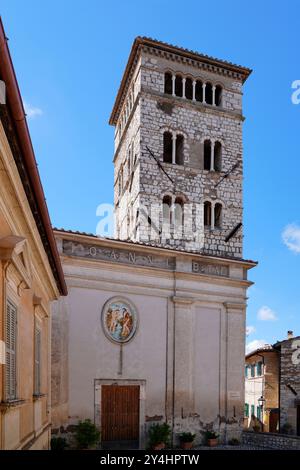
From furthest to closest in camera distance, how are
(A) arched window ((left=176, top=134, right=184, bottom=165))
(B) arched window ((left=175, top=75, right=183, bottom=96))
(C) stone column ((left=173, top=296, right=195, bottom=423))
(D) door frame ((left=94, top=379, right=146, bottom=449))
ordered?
(B) arched window ((left=175, top=75, right=183, bottom=96)) → (A) arched window ((left=176, top=134, right=184, bottom=165)) → (C) stone column ((left=173, top=296, right=195, bottom=423)) → (D) door frame ((left=94, top=379, right=146, bottom=449))

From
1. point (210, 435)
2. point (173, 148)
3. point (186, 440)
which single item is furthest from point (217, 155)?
point (186, 440)

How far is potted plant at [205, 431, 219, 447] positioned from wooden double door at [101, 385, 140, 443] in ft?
10.6

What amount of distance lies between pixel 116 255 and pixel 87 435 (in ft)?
21.7

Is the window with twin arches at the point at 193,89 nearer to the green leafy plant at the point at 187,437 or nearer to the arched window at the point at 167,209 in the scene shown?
the arched window at the point at 167,209

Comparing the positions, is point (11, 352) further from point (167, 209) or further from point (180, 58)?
point (180, 58)

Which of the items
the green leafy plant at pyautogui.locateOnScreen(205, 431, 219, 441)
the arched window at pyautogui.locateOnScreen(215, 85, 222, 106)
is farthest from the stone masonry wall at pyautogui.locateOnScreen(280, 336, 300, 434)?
the arched window at pyautogui.locateOnScreen(215, 85, 222, 106)

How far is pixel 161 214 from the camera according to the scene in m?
24.5

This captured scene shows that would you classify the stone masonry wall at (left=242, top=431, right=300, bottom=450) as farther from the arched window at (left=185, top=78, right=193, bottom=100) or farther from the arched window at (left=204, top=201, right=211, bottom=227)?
the arched window at (left=185, top=78, right=193, bottom=100)

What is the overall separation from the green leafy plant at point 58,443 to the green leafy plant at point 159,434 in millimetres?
3331

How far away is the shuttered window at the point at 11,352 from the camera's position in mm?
5848

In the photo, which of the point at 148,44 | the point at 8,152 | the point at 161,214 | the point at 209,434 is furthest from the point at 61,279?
the point at 148,44

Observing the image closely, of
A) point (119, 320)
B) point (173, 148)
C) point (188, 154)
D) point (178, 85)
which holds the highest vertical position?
point (178, 85)

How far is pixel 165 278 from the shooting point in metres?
19.6

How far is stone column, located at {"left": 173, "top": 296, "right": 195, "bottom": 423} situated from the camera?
1891cm
